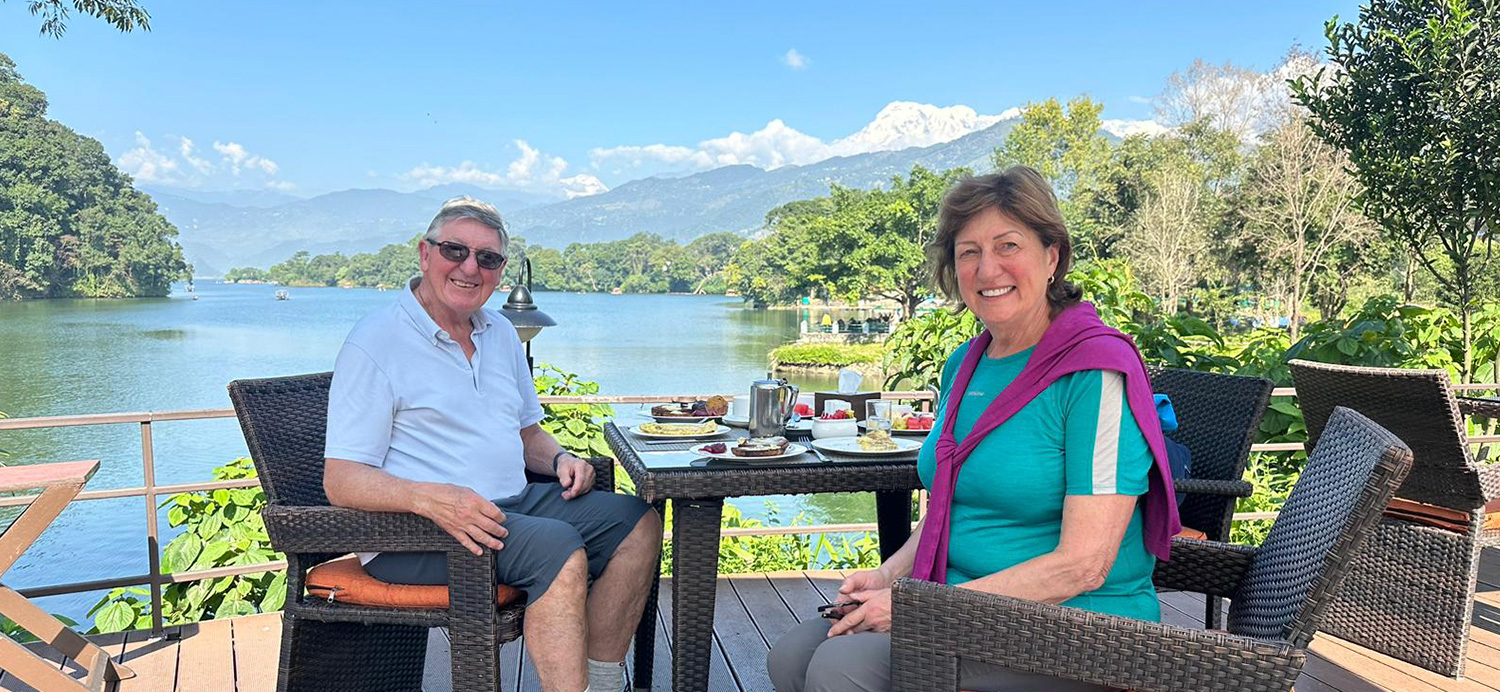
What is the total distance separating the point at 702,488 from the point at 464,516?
0.46 meters

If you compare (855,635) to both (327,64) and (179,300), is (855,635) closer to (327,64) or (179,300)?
(179,300)

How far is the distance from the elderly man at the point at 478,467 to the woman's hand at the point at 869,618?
0.59 meters

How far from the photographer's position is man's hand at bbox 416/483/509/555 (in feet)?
6.11

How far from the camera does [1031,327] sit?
166 centimetres

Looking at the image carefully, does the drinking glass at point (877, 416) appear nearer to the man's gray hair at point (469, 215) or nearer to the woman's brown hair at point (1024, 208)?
the woman's brown hair at point (1024, 208)

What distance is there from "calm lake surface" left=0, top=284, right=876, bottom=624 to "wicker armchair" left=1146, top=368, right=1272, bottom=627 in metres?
5.81

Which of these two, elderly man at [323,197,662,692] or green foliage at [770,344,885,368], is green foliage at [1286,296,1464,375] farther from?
green foliage at [770,344,885,368]

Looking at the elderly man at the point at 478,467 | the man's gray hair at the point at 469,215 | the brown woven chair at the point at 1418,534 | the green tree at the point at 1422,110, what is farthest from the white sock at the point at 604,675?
the green tree at the point at 1422,110

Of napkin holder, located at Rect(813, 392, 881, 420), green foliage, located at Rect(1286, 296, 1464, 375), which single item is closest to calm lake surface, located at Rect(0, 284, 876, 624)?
green foliage, located at Rect(1286, 296, 1464, 375)

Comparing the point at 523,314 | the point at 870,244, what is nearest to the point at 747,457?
the point at 523,314

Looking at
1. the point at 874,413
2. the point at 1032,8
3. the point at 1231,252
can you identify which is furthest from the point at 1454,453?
the point at 1032,8

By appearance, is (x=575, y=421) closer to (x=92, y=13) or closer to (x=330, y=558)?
(x=330, y=558)

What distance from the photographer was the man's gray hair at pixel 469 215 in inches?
86.0

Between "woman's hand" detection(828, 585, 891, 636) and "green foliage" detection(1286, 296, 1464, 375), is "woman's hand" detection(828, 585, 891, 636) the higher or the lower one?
the lower one
